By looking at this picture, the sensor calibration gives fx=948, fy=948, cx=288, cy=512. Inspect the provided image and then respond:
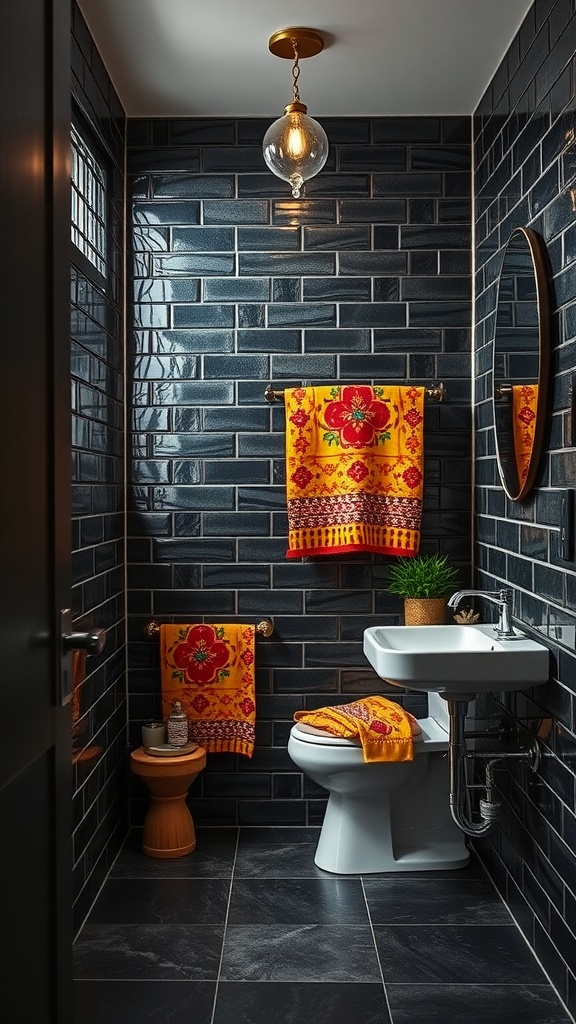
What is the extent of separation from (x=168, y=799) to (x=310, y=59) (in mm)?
2613

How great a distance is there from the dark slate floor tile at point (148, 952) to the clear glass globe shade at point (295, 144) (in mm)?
2265

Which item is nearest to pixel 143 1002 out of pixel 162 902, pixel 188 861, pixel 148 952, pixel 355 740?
pixel 148 952

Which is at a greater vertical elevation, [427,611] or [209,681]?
[427,611]

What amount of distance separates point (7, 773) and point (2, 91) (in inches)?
34.9

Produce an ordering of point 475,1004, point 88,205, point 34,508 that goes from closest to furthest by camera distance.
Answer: point 34,508, point 475,1004, point 88,205

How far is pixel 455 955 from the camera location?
8.67 ft

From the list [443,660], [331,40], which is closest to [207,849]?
[443,660]

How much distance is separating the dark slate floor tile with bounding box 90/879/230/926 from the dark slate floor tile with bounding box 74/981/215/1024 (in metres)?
0.37

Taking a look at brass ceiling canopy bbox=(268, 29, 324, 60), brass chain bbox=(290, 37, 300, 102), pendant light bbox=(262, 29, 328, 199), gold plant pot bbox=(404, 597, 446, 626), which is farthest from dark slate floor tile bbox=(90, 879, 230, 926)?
brass ceiling canopy bbox=(268, 29, 324, 60)

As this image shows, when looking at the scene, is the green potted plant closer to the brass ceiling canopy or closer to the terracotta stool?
the terracotta stool

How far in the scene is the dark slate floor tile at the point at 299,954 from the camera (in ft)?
8.30

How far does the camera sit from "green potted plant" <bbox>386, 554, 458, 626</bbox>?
11.6ft

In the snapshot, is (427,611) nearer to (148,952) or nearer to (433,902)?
(433,902)

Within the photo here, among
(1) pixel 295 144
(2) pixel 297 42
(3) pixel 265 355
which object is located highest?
(2) pixel 297 42
